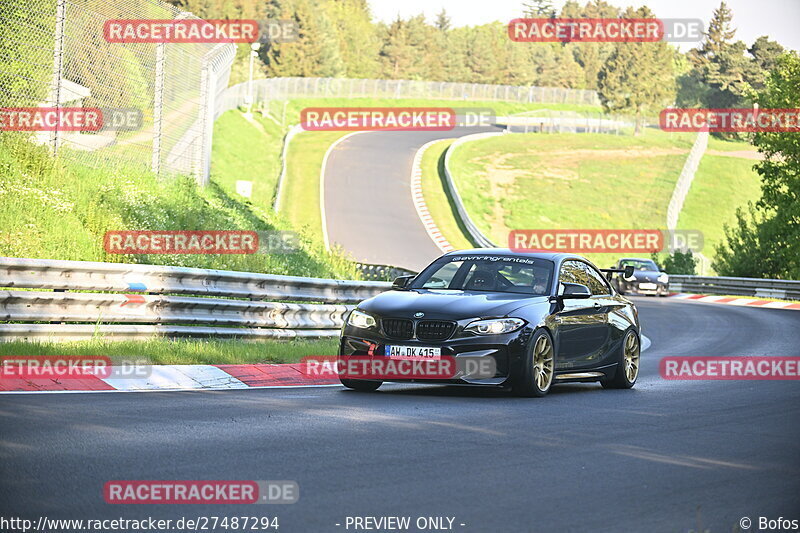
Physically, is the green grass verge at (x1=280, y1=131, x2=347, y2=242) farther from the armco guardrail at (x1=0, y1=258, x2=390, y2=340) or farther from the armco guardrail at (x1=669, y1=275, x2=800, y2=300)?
the armco guardrail at (x1=0, y1=258, x2=390, y2=340)

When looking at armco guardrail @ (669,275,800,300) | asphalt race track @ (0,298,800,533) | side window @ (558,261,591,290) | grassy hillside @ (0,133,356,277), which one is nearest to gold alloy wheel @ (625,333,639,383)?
side window @ (558,261,591,290)

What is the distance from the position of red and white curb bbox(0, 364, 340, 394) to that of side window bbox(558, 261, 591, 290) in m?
2.77

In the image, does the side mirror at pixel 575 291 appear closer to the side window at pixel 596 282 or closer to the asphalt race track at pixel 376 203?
the side window at pixel 596 282

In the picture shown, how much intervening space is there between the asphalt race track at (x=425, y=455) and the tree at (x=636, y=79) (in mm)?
117541

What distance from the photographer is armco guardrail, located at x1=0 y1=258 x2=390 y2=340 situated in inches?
452

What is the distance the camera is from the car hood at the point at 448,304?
1141cm

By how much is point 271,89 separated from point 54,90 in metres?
74.9

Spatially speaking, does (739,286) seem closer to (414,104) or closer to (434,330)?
(434,330)

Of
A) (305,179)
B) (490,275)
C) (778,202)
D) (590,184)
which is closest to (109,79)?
(490,275)

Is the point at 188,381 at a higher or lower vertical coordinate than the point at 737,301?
higher

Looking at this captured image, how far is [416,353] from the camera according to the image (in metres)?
11.2

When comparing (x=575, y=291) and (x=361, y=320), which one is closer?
(x=361, y=320)

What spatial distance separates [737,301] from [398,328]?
32.9 m

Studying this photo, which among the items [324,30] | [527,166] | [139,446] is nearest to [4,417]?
[139,446]
